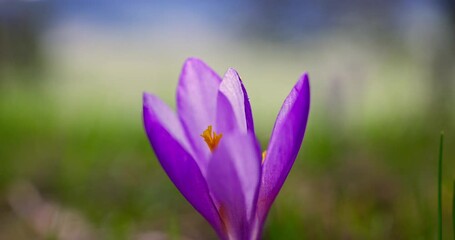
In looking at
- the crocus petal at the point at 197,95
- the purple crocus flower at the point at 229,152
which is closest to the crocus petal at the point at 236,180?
the purple crocus flower at the point at 229,152

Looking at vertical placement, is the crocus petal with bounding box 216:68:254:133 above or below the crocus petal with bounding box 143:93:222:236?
above

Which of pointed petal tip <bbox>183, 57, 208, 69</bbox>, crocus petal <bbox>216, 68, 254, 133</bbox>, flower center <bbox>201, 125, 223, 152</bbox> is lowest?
flower center <bbox>201, 125, 223, 152</bbox>

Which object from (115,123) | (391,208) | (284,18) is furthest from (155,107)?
(284,18)

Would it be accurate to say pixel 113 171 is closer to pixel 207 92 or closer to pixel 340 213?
pixel 340 213

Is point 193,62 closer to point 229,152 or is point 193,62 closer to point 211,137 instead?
point 211,137

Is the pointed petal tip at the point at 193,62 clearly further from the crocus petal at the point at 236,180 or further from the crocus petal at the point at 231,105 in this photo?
the crocus petal at the point at 236,180

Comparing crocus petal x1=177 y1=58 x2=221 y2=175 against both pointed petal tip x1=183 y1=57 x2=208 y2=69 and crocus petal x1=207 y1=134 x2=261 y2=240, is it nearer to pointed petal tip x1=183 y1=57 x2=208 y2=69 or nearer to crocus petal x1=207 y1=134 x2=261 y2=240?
pointed petal tip x1=183 y1=57 x2=208 y2=69

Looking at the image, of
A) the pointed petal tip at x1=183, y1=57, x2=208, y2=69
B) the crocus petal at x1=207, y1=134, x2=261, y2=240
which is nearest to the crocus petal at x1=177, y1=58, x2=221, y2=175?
the pointed petal tip at x1=183, y1=57, x2=208, y2=69

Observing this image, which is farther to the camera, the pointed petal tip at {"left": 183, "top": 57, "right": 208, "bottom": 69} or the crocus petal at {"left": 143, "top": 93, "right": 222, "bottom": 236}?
the pointed petal tip at {"left": 183, "top": 57, "right": 208, "bottom": 69}
